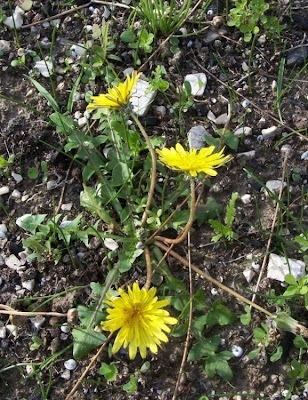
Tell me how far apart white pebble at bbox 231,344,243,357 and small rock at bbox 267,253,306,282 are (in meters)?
0.36

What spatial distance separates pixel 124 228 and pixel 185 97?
835 millimetres

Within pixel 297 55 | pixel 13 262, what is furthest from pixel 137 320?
pixel 297 55

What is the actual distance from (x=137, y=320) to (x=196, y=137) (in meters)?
1.11

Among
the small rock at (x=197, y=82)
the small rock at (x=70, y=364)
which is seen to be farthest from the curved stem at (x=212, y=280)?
the small rock at (x=197, y=82)

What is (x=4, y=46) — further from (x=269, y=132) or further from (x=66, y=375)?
(x=66, y=375)

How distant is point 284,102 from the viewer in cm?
324

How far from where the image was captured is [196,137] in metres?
3.10

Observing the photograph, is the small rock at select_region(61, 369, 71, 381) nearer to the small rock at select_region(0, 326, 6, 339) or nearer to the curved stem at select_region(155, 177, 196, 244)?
the small rock at select_region(0, 326, 6, 339)

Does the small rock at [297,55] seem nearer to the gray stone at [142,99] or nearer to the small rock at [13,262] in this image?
the gray stone at [142,99]

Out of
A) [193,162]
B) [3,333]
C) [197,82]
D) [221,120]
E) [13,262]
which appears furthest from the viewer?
[197,82]

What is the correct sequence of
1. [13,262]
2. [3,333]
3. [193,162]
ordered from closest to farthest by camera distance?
1. [193,162]
2. [3,333]
3. [13,262]

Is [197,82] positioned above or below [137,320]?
above

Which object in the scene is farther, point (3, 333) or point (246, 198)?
point (246, 198)

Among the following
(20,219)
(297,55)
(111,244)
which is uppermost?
(297,55)
